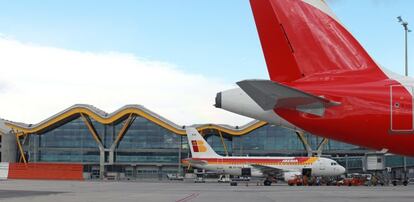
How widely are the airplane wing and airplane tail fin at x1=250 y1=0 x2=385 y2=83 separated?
873mm

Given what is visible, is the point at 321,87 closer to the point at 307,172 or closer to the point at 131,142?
the point at 307,172

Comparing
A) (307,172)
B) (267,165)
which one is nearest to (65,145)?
(267,165)

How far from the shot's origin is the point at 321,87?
29.8ft

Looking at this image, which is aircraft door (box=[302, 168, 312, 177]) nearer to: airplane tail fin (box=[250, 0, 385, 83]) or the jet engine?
airplane tail fin (box=[250, 0, 385, 83])

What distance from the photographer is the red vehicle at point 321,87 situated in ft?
28.0

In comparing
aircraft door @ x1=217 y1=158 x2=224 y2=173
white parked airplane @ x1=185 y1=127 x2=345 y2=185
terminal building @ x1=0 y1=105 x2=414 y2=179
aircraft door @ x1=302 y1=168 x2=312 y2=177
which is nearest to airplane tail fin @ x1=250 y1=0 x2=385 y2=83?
white parked airplane @ x1=185 y1=127 x2=345 y2=185

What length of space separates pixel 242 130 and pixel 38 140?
41.7 m

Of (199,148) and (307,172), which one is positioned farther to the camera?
(199,148)

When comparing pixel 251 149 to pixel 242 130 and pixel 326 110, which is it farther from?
pixel 326 110

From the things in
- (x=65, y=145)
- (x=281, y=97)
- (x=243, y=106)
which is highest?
(x=281, y=97)

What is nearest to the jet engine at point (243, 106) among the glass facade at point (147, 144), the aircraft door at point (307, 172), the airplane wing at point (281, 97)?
Result: the airplane wing at point (281, 97)

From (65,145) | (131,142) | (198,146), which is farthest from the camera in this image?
(65,145)

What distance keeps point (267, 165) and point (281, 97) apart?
52.6m

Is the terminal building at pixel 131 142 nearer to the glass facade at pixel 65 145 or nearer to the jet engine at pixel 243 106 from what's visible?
the glass facade at pixel 65 145
